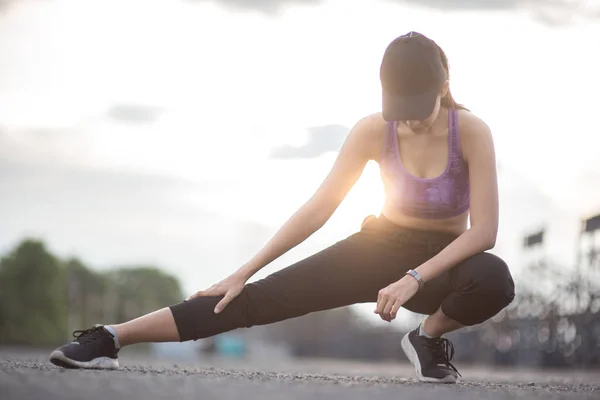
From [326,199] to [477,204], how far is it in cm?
72

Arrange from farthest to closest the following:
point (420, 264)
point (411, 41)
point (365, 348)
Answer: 1. point (365, 348)
2. point (420, 264)
3. point (411, 41)

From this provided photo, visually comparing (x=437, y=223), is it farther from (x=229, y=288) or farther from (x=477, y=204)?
(x=229, y=288)

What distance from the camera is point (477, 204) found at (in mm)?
3877

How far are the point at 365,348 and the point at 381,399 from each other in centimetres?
2633

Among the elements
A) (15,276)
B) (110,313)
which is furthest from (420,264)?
(110,313)

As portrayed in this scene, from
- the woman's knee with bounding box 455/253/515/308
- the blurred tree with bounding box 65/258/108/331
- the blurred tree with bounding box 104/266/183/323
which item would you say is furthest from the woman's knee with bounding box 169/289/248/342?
the blurred tree with bounding box 104/266/183/323

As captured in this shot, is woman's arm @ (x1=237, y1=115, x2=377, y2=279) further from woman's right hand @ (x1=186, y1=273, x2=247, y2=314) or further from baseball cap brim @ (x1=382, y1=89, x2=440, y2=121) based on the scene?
baseball cap brim @ (x1=382, y1=89, x2=440, y2=121)

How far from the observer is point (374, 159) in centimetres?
428

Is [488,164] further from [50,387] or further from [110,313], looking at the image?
[110,313]

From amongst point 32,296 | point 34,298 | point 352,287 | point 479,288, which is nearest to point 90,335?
point 352,287

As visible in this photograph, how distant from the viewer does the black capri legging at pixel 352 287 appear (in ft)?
13.0

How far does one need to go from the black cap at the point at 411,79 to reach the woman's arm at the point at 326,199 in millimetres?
364

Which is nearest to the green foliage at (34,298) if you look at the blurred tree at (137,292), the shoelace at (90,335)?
the blurred tree at (137,292)

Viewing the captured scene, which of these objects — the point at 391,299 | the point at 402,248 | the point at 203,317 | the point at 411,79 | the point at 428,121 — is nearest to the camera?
the point at 391,299
